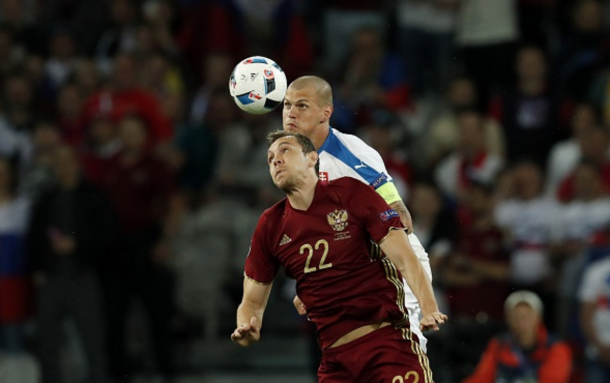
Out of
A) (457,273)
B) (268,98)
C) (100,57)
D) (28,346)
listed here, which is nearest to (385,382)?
(268,98)

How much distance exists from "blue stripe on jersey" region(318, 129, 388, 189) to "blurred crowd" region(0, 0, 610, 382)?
12.4 feet

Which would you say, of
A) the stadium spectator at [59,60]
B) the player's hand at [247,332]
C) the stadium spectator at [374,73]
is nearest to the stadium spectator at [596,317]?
the stadium spectator at [374,73]

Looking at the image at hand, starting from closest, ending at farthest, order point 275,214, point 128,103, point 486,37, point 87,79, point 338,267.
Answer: point 338,267
point 275,214
point 128,103
point 486,37
point 87,79

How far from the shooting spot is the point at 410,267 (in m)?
6.21

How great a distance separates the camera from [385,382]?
21.1 ft

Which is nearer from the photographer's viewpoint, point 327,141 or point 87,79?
point 327,141

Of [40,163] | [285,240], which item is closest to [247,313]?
[285,240]

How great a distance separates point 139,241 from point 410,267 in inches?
A: 239

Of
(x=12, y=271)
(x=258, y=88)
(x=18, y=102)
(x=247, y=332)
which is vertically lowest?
(x=12, y=271)

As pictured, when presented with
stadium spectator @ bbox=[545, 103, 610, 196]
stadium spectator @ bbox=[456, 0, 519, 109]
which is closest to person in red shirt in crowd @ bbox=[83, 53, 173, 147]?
stadium spectator @ bbox=[456, 0, 519, 109]

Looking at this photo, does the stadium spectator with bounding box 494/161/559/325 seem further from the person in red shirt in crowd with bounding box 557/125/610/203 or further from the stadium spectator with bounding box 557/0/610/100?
the stadium spectator with bounding box 557/0/610/100

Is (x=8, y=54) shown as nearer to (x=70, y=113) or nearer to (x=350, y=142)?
(x=70, y=113)

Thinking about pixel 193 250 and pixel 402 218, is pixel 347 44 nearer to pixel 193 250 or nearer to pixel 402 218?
pixel 193 250

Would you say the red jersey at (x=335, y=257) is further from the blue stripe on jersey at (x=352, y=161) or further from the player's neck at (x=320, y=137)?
the player's neck at (x=320, y=137)
